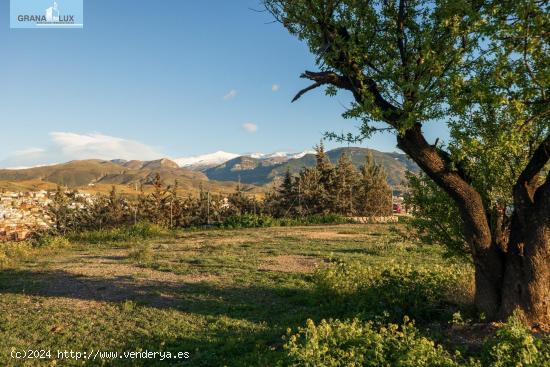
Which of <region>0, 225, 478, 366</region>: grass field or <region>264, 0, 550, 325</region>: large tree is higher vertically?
<region>264, 0, 550, 325</region>: large tree

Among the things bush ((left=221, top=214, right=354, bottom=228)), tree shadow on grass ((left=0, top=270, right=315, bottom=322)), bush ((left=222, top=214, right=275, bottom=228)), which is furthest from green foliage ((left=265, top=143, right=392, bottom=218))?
tree shadow on grass ((left=0, top=270, right=315, bottom=322))

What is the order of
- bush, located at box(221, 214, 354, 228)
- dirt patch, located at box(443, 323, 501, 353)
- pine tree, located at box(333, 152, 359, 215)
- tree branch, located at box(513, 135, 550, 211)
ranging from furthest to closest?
pine tree, located at box(333, 152, 359, 215) < bush, located at box(221, 214, 354, 228) < tree branch, located at box(513, 135, 550, 211) < dirt patch, located at box(443, 323, 501, 353)

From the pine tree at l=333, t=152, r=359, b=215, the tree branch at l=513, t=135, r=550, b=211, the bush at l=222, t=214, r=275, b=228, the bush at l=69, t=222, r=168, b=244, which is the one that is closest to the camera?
the tree branch at l=513, t=135, r=550, b=211

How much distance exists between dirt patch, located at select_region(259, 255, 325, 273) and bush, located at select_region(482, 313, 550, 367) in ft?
28.4

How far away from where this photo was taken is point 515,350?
6.14 m

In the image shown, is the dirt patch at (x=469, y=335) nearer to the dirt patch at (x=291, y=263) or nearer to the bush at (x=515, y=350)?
the bush at (x=515, y=350)

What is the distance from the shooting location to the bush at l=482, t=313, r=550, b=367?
584 centimetres

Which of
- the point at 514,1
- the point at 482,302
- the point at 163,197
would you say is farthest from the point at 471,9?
the point at 163,197

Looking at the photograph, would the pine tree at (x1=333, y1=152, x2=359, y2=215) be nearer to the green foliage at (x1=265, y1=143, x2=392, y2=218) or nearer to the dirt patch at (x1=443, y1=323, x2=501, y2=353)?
the green foliage at (x1=265, y1=143, x2=392, y2=218)

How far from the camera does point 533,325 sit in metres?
7.74

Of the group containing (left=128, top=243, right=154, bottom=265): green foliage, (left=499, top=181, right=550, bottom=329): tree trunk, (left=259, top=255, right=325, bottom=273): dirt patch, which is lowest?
(left=259, top=255, right=325, bottom=273): dirt patch

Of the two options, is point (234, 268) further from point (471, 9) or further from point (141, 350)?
point (471, 9)

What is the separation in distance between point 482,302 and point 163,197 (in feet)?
112

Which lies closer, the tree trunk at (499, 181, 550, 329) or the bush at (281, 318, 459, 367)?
the bush at (281, 318, 459, 367)
